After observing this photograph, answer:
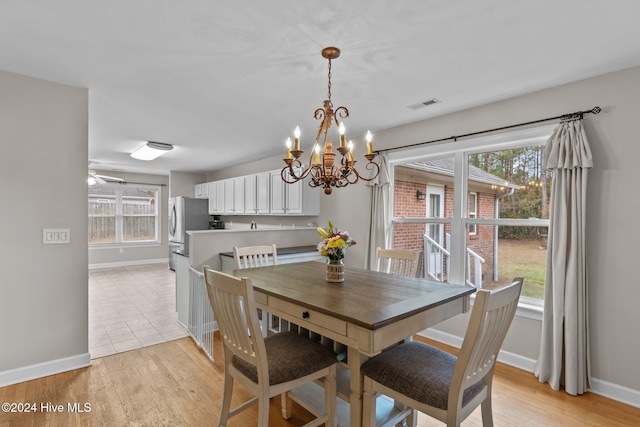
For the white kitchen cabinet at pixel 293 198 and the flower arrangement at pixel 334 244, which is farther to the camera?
the white kitchen cabinet at pixel 293 198

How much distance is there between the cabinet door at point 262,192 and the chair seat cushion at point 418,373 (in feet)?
12.3

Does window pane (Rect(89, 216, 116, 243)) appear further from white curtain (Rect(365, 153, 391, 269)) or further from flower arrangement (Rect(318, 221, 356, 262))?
flower arrangement (Rect(318, 221, 356, 262))

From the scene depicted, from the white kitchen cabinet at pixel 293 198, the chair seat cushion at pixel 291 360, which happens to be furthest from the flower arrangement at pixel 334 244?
the white kitchen cabinet at pixel 293 198

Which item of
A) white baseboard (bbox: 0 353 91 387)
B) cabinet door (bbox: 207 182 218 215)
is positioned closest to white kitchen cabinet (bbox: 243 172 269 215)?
cabinet door (bbox: 207 182 218 215)

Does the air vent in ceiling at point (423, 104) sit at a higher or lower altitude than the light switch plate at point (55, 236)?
higher

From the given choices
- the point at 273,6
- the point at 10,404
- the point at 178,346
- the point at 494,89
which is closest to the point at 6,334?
the point at 10,404

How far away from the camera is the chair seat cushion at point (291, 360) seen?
5.43 feet

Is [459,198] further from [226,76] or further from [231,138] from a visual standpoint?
[231,138]

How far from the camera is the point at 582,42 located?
197 centimetres

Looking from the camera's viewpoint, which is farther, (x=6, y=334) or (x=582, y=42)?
(x=6, y=334)

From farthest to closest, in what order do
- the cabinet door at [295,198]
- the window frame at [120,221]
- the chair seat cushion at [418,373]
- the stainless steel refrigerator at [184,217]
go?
the window frame at [120,221] → the stainless steel refrigerator at [184,217] → the cabinet door at [295,198] → the chair seat cushion at [418,373]

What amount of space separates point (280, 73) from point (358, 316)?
6.07 feet

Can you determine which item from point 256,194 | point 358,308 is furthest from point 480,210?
point 256,194

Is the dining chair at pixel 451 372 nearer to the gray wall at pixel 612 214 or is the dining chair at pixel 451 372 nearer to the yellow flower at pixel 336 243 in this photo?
the yellow flower at pixel 336 243
